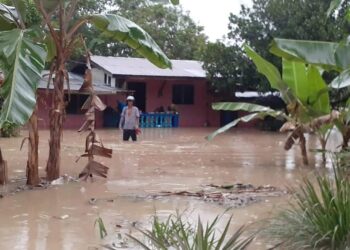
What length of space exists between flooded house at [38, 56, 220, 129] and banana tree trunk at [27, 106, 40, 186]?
59.7ft

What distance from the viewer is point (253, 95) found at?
111 ft

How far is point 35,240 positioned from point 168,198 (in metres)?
2.92

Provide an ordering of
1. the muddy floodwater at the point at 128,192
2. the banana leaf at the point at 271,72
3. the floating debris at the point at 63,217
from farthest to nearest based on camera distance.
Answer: the banana leaf at the point at 271,72
the floating debris at the point at 63,217
the muddy floodwater at the point at 128,192

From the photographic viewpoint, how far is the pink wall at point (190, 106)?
32531 mm

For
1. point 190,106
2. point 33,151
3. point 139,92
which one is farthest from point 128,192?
point 190,106

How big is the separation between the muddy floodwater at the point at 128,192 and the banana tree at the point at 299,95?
3.34 ft

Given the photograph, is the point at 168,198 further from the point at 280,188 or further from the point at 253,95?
the point at 253,95

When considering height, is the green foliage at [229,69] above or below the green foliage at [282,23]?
below

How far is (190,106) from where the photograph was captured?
33750mm

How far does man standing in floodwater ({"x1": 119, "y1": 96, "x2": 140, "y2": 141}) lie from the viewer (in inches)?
734

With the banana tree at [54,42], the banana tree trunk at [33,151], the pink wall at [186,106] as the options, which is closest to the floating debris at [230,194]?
the banana tree trunk at [33,151]

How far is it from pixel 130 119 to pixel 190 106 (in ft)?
49.0

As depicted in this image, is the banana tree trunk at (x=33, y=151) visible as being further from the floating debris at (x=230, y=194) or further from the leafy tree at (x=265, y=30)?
the leafy tree at (x=265, y=30)

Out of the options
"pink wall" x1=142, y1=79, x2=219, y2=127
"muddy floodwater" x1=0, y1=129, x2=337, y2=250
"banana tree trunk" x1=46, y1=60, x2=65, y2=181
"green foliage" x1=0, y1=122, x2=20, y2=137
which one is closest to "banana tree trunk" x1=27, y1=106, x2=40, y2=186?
"banana tree trunk" x1=46, y1=60, x2=65, y2=181
